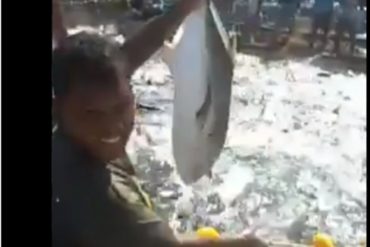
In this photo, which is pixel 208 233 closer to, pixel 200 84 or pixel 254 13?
pixel 200 84

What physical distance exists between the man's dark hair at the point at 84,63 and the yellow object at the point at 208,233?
0.25 m

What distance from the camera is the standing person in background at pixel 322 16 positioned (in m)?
1.06

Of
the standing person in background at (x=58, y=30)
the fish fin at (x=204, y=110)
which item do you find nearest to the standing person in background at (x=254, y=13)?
the fish fin at (x=204, y=110)

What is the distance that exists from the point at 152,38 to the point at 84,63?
11 cm

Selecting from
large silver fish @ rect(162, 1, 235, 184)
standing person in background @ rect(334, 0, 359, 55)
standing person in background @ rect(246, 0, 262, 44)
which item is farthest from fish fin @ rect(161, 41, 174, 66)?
standing person in background @ rect(334, 0, 359, 55)

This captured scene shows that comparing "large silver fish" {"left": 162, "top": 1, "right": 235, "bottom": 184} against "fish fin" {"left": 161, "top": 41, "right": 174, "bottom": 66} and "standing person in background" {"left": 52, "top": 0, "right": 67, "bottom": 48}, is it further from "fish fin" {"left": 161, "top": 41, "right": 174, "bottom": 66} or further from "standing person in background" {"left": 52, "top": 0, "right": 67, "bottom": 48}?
"standing person in background" {"left": 52, "top": 0, "right": 67, "bottom": 48}

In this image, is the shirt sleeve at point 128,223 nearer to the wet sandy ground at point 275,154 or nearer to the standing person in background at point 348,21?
the wet sandy ground at point 275,154

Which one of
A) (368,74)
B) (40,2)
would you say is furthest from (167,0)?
(368,74)

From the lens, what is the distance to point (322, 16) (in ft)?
3.49

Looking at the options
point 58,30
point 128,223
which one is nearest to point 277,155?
point 128,223

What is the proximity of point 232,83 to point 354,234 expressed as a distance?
0.29 meters

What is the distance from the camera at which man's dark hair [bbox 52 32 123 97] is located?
106 cm

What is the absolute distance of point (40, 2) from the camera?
1.04 metres

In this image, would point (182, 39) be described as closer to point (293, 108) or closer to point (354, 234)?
point (293, 108)
